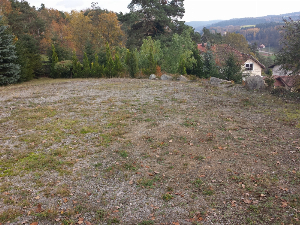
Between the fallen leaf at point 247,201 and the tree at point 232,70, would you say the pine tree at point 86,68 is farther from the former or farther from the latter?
the fallen leaf at point 247,201


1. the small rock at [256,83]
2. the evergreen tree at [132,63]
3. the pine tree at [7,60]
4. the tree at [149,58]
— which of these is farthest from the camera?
the tree at [149,58]

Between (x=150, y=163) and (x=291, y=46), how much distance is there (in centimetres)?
921

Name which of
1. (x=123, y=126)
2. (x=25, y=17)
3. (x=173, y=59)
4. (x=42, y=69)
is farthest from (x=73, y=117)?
(x=25, y=17)

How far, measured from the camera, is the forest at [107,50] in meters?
16.4

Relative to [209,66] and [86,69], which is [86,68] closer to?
[86,69]

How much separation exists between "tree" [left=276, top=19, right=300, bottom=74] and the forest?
8050 mm

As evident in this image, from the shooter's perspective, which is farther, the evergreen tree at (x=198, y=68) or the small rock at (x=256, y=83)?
the evergreen tree at (x=198, y=68)

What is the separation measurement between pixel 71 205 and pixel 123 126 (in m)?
3.84

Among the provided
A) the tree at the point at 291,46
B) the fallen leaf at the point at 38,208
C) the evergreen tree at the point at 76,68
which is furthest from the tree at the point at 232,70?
the fallen leaf at the point at 38,208

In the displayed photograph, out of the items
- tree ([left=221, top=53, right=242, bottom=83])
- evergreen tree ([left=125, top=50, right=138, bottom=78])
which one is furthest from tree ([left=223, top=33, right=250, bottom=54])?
evergreen tree ([left=125, top=50, right=138, bottom=78])

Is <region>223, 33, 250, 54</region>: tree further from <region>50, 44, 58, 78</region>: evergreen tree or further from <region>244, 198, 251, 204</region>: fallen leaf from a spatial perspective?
<region>244, 198, 251, 204</region>: fallen leaf

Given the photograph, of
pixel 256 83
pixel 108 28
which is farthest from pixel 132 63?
pixel 108 28

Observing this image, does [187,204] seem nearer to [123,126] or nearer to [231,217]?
[231,217]

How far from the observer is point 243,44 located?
53.8m
